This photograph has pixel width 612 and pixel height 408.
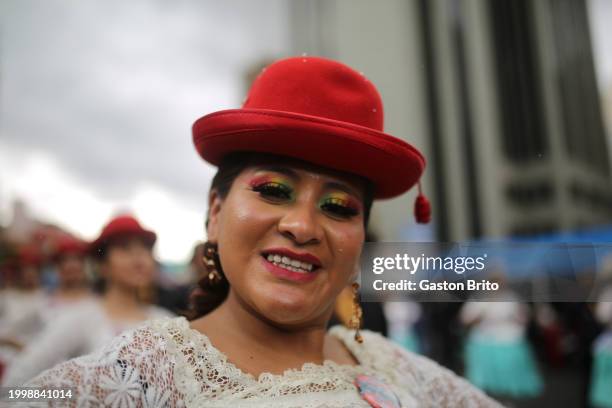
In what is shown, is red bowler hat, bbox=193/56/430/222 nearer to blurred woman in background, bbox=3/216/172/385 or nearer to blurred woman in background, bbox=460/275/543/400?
blurred woman in background, bbox=3/216/172/385

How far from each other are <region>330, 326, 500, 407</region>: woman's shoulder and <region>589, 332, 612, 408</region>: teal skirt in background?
4.10m

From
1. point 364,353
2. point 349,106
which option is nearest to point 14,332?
point 364,353

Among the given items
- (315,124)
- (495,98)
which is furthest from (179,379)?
(495,98)

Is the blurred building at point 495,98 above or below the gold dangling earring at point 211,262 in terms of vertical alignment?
above

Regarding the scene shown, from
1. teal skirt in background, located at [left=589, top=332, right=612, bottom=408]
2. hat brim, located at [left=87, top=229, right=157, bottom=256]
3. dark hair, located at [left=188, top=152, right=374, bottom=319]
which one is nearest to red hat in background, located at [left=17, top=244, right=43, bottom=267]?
hat brim, located at [left=87, top=229, right=157, bottom=256]

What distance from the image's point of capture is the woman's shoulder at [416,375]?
1.70 metres

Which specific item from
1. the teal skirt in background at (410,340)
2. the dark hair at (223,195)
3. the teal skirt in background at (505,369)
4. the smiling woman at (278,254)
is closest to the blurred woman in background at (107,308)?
the dark hair at (223,195)

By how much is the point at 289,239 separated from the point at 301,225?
6cm

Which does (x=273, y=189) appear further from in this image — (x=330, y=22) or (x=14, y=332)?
(x=14, y=332)

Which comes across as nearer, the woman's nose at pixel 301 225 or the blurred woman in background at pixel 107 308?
the woman's nose at pixel 301 225

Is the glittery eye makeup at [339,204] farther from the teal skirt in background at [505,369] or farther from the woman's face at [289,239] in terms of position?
the teal skirt in background at [505,369]

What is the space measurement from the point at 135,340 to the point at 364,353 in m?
0.83

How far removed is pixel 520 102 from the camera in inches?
1555

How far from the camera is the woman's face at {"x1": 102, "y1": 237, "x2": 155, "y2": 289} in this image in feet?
9.89
